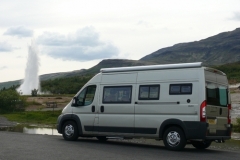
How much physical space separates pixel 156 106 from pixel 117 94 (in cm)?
176

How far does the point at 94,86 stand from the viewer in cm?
1706

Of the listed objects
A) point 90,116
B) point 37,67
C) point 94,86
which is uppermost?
point 37,67

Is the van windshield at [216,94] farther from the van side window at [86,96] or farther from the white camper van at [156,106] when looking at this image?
the van side window at [86,96]

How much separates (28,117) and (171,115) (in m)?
24.5

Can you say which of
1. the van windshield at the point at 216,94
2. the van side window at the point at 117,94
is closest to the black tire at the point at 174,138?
the van windshield at the point at 216,94

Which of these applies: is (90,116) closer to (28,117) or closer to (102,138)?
(102,138)

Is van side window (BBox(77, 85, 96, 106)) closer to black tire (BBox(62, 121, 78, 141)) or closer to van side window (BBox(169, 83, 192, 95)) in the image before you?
black tire (BBox(62, 121, 78, 141))

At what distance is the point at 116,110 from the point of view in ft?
53.1

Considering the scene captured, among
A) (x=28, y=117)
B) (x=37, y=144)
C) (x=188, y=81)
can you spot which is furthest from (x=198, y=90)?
(x=28, y=117)

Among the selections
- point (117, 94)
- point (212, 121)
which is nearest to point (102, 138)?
point (117, 94)

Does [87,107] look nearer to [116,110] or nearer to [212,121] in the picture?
[116,110]

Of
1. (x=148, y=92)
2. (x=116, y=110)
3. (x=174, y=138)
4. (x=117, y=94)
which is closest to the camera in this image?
(x=174, y=138)

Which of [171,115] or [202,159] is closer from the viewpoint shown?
[202,159]

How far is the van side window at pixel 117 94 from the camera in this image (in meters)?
16.1
